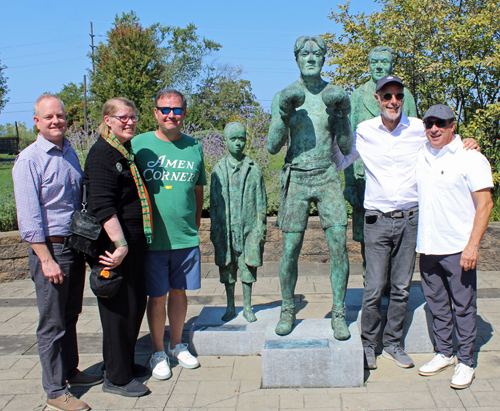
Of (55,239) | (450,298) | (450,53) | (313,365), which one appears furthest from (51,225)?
(450,53)

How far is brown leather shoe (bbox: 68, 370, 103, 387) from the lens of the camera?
11.6 ft

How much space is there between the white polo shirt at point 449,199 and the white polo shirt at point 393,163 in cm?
16

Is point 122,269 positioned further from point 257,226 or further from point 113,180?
point 257,226

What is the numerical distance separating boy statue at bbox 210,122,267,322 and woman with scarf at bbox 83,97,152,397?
785mm

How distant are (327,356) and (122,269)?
5.22 ft

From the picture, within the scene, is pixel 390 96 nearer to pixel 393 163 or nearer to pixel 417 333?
pixel 393 163

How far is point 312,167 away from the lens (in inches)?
143

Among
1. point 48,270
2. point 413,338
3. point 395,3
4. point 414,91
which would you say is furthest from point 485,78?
point 48,270

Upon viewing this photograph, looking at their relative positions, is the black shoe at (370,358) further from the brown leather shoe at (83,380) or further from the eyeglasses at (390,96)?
the brown leather shoe at (83,380)

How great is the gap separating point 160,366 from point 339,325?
4.64ft

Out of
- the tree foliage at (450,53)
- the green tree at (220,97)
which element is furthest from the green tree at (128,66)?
the tree foliage at (450,53)

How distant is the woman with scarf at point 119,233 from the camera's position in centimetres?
313

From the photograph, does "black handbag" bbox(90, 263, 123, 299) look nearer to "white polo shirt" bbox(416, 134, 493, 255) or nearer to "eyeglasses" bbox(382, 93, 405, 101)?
"white polo shirt" bbox(416, 134, 493, 255)

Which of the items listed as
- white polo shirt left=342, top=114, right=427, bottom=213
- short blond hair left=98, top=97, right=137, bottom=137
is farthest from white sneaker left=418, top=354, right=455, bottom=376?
short blond hair left=98, top=97, right=137, bottom=137
